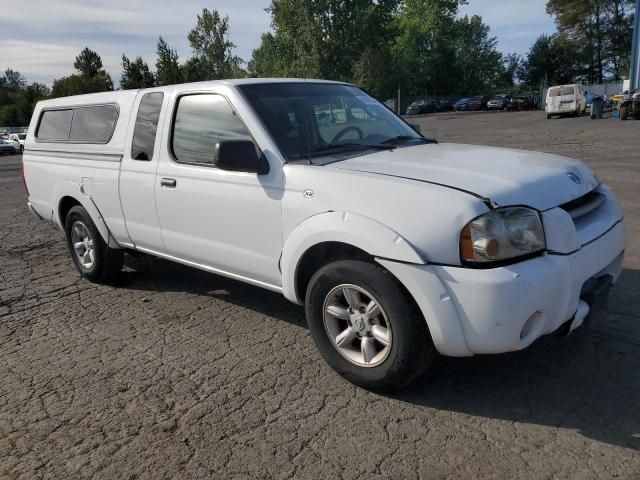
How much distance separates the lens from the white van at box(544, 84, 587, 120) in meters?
33.2

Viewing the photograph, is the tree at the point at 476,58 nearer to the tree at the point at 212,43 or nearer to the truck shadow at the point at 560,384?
the tree at the point at 212,43

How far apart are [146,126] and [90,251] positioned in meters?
1.61

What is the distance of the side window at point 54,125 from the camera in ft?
18.0

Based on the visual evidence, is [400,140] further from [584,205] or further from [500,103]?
[500,103]

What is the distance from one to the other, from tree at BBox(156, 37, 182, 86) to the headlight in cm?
5344

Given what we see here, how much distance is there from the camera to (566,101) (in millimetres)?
33281

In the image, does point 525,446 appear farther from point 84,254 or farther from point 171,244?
point 84,254

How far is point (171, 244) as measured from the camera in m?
4.29

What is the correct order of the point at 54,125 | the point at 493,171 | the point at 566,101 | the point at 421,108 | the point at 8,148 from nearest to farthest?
the point at 493,171
the point at 54,125
the point at 566,101
the point at 8,148
the point at 421,108

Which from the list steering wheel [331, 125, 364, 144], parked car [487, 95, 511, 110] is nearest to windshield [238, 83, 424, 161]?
steering wheel [331, 125, 364, 144]

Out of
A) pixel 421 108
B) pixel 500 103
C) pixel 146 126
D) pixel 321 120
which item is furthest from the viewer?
pixel 421 108

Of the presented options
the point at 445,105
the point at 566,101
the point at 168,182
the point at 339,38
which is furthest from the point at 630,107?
the point at 445,105

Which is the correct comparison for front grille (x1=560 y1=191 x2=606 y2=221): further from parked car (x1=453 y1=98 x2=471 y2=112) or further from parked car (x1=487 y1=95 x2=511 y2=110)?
parked car (x1=453 y1=98 x2=471 y2=112)

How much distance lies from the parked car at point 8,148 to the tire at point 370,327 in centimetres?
4148
